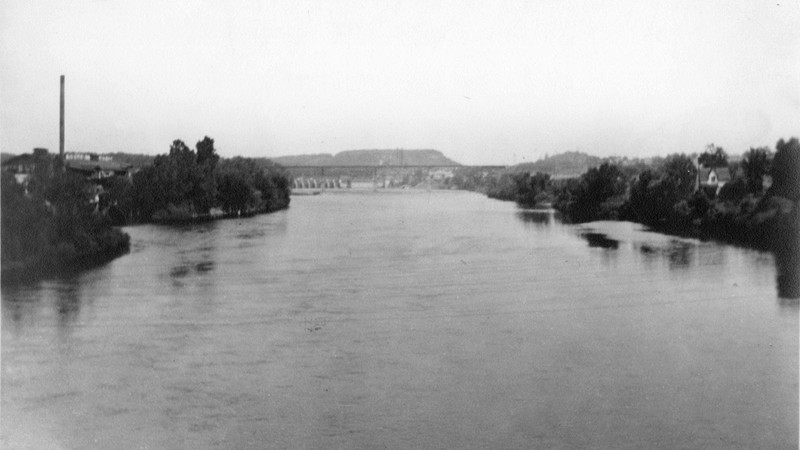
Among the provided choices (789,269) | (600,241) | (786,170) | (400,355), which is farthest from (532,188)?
(400,355)

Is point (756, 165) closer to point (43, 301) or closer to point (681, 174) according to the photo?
point (681, 174)

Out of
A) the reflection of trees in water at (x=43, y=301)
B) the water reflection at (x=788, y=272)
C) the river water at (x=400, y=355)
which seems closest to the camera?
the river water at (x=400, y=355)

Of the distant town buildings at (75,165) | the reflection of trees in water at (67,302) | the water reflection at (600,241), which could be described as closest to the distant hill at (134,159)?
the distant town buildings at (75,165)

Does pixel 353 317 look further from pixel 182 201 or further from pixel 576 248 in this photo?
pixel 182 201

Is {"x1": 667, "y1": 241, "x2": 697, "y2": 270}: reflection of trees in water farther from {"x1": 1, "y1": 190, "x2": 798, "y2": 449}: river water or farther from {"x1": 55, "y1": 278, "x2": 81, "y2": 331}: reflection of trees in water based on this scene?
{"x1": 55, "y1": 278, "x2": 81, "y2": 331}: reflection of trees in water

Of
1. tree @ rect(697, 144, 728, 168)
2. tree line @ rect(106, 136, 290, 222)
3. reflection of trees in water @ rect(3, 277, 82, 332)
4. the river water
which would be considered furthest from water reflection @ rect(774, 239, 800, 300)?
tree line @ rect(106, 136, 290, 222)

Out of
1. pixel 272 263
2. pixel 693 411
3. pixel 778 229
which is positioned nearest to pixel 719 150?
pixel 778 229

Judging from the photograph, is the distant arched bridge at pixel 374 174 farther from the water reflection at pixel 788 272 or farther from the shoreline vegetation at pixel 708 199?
the water reflection at pixel 788 272
